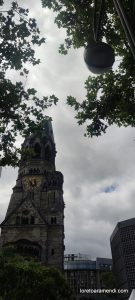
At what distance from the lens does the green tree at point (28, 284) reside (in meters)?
25.3

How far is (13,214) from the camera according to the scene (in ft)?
165

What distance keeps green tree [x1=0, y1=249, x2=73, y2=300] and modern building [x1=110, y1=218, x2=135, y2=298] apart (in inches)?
1925

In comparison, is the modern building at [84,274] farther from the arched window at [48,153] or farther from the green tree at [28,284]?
the green tree at [28,284]

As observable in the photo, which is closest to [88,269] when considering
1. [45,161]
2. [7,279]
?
[45,161]

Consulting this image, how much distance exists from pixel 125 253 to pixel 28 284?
182 feet

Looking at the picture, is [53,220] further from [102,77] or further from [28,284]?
[102,77]

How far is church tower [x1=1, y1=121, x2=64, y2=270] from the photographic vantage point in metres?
45.7

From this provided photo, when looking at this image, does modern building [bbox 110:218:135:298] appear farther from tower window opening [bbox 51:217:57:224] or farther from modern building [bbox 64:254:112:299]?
tower window opening [bbox 51:217:57:224]

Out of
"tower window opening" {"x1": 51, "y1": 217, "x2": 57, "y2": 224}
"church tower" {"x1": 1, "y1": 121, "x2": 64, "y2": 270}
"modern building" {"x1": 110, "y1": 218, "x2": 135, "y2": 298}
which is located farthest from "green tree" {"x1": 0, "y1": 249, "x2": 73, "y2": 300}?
"modern building" {"x1": 110, "y1": 218, "x2": 135, "y2": 298}

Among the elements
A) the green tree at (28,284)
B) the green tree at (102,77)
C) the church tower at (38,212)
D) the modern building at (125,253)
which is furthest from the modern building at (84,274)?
the green tree at (102,77)

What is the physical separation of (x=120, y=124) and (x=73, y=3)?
16.3ft

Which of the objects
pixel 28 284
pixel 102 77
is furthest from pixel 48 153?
pixel 102 77

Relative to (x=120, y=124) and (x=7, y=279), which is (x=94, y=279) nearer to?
(x=7, y=279)

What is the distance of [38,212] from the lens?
1964 inches
